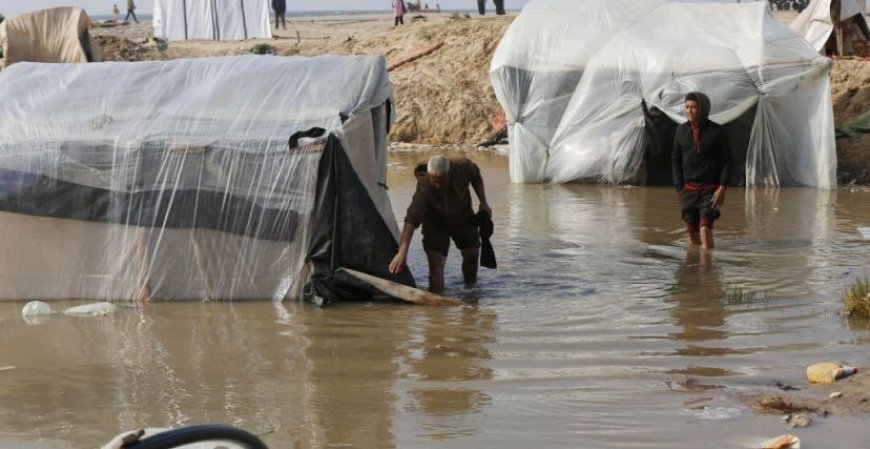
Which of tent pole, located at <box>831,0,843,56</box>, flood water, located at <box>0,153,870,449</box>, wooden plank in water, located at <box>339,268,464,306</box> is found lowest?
flood water, located at <box>0,153,870,449</box>

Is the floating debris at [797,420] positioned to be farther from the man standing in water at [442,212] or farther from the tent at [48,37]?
the tent at [48,37]

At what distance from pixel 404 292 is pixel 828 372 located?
316 centimetres

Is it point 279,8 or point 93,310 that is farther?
point 279,8

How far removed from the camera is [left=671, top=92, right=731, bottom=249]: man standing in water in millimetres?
Result: 9695

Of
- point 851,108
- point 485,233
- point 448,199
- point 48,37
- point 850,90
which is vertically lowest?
point 485,233

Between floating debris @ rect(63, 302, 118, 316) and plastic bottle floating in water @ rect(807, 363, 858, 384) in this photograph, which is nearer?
plastic bottle floating in water @ rect(807, 363, 858, 384)

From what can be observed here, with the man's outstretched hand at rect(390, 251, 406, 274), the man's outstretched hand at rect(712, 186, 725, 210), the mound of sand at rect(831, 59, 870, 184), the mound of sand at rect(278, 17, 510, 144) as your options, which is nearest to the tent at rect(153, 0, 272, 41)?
the mound of sand at rect(278, 17, 510, 144)

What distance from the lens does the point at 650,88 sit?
14.7 metres

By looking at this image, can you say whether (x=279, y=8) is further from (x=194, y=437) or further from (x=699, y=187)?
(x=194, y=437)

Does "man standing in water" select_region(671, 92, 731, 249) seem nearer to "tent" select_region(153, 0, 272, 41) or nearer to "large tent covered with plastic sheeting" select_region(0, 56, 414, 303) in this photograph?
"large tent covered with plastic sheeting" select_region(0, 56, 414, 303)

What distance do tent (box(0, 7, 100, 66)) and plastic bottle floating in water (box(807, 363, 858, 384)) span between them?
21.4m

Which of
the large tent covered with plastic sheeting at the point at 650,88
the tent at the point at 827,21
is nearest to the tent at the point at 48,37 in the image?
the large tent covered with plastic sheeting at the point at 650,88

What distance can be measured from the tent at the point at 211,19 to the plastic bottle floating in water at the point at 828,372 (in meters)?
27.3

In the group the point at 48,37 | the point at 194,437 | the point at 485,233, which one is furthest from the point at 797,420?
the point at 48,37
